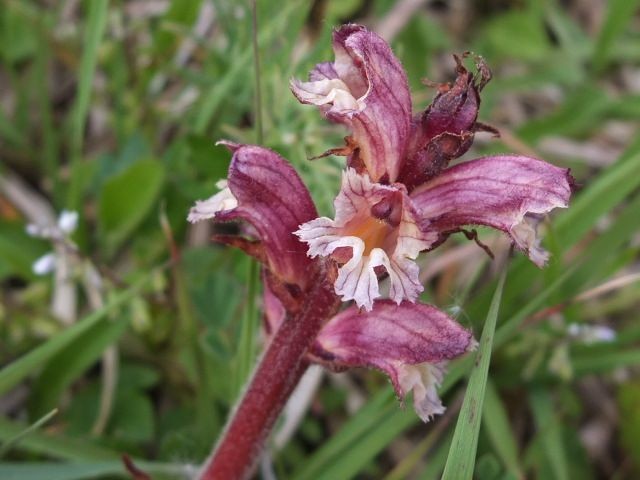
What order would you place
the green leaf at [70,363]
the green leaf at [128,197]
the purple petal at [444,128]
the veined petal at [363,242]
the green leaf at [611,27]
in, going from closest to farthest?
the veined petal at [363,242], the purple petal at [444,128], the green leaf at [70,363], the green leaf at [128,197], the green leaf at [611,27]

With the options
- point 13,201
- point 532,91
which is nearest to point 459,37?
point 532,91

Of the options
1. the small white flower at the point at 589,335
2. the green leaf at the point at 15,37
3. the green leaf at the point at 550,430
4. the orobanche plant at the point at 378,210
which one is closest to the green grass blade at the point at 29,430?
the orobanche plant at the point at 378,210

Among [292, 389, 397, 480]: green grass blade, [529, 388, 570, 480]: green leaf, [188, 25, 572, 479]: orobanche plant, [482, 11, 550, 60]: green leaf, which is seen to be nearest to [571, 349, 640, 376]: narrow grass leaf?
[529, 388, 570, 480]: green leaf

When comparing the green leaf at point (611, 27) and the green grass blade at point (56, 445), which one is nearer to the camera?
the green grass blade at point (56, 445)

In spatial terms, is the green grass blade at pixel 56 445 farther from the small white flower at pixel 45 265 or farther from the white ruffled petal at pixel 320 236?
the white ruffled petal at pixel 320 236

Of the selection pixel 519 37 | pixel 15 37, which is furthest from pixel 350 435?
pixel 519 37

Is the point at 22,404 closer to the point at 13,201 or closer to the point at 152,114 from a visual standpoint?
the point at 13,201

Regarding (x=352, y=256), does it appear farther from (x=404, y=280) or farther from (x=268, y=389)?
(x=268, y=389)

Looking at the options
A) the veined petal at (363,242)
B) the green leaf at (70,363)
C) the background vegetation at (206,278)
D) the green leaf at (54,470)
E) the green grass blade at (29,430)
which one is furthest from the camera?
the green leaf at (70,363)
